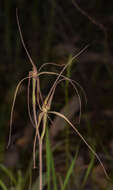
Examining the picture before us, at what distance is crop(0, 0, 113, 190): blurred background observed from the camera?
1.07 meters

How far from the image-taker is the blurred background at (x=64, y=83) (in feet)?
3.52

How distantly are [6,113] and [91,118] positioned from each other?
0.91ft

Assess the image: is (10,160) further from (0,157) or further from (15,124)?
(15,124)

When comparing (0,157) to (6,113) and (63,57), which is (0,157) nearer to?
(6,113)

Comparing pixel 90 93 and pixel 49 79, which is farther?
pixel 49 79

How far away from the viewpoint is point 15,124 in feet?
4.41

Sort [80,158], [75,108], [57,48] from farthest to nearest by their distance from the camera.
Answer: [57,48]
[75,108]
[80,158]

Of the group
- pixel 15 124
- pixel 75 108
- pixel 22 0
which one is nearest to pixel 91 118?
pixel 75 108

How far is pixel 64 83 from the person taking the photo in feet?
3.99

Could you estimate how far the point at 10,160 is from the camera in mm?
1094

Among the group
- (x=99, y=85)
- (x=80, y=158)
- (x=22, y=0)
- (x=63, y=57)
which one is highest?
(x=22, y=0)

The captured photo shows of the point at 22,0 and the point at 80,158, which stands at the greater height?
the point at 22,0

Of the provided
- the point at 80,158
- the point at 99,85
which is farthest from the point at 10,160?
the point at 99,85

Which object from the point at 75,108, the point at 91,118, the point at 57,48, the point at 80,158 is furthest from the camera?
the point at 57,48
